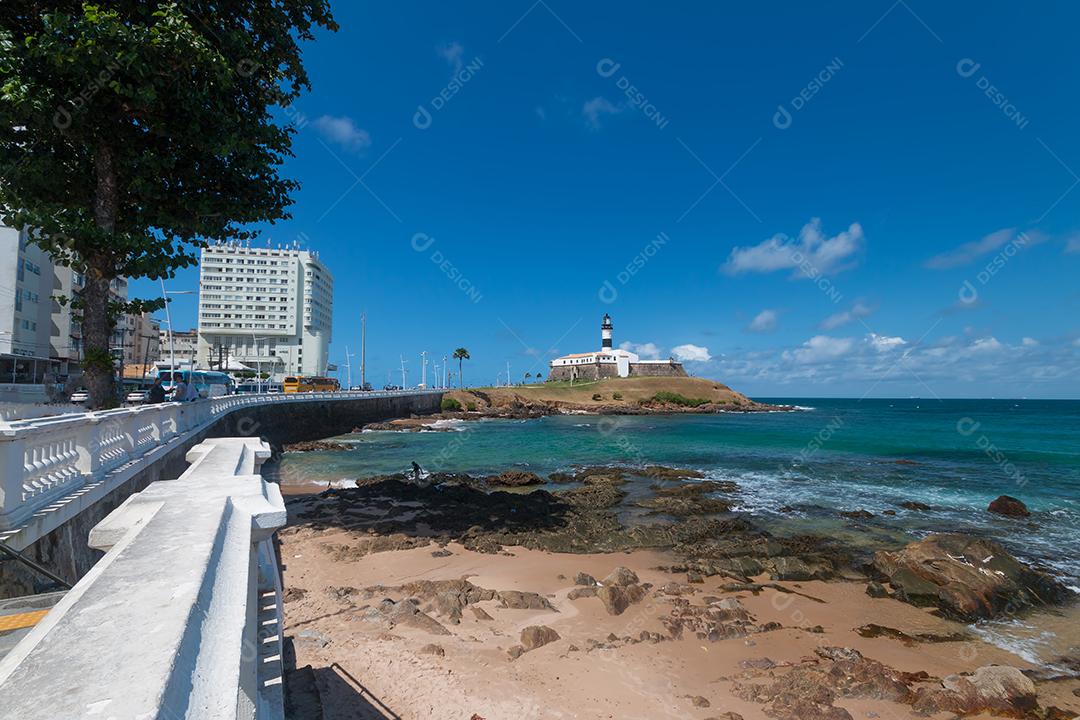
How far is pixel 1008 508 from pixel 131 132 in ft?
89.5

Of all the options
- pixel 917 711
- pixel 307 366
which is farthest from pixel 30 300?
pixel 307 366

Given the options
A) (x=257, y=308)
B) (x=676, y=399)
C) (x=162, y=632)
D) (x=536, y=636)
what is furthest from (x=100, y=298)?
Result: (x=257, y=308)

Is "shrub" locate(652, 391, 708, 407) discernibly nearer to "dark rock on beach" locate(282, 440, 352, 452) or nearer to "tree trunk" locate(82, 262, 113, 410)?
"dark rock on beach" locate(282, 440, 352, 452)

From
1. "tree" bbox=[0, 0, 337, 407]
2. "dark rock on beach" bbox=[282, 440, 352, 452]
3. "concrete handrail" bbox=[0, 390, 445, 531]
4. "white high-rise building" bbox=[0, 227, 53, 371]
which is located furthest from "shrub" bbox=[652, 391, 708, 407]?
"concrete handrail" bbox=[0, 390, 445, 531]

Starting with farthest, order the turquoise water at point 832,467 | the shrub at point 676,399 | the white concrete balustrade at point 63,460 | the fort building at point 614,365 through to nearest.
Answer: the fort building at point 614,365 → the shrub at point 676,399 → the turquoise water at point 832,467 → the white concrete balustrade at point 63,460

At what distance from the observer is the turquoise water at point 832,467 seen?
16.3 metres

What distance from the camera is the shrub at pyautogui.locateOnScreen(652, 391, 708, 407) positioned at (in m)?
99.2

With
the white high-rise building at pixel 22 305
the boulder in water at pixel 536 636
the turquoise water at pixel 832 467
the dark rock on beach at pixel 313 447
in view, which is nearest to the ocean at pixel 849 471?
the turquoise water at pixel 832 467

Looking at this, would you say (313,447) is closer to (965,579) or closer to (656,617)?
(656,617)

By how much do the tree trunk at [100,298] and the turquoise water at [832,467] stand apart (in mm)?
12948

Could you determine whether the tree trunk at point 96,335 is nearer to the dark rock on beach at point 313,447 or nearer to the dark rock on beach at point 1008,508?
the dark rock on beach at point 313,447

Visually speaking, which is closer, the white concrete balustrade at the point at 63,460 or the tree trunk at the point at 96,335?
the white concrete balustrade at the point at 63,460

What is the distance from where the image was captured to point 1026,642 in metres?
8.67

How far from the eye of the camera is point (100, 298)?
10.0 metres
